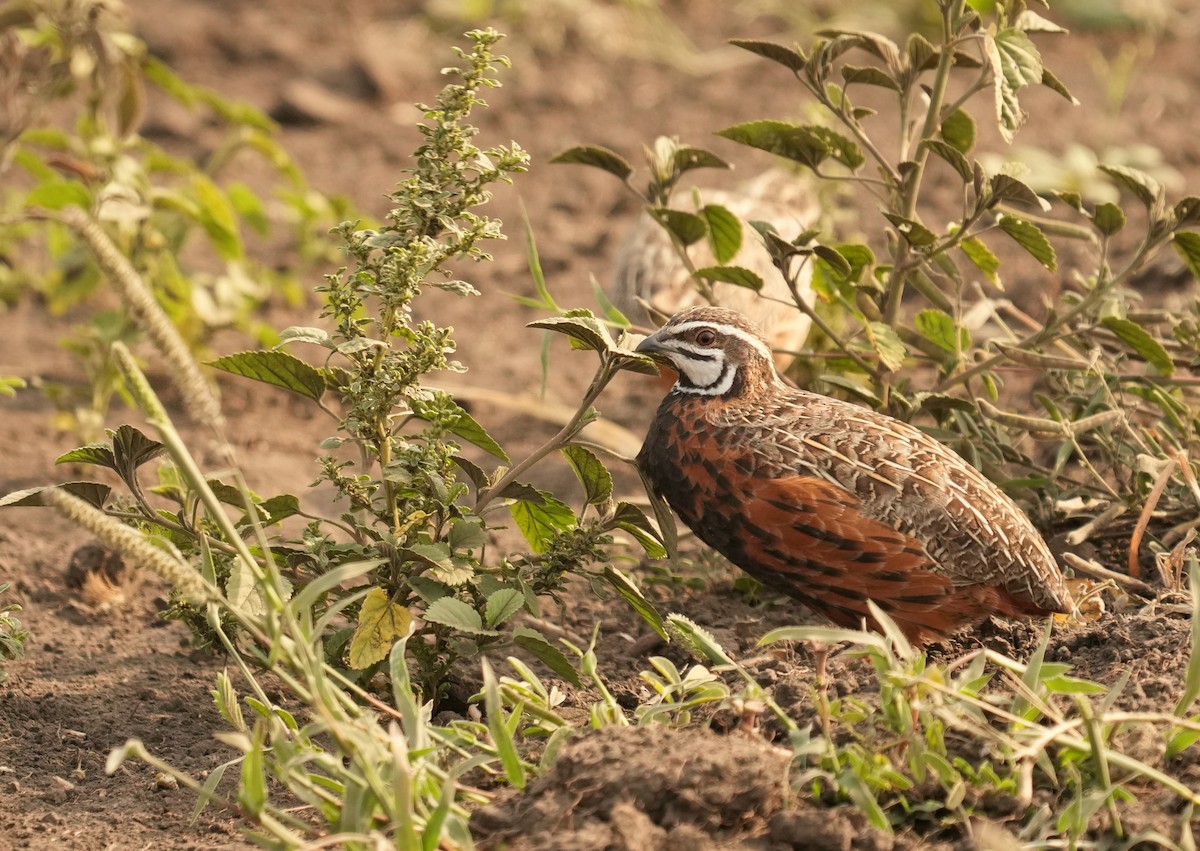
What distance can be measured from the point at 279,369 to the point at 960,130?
7.99ft

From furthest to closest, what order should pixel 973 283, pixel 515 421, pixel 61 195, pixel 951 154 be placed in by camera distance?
pixel 515 421
pixel 61 195
pixel 973 283
pixel 951 154

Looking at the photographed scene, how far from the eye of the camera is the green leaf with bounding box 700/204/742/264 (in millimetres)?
4730

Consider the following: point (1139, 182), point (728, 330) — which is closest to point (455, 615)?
point (728, 330)

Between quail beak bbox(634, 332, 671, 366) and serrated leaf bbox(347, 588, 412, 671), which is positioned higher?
quail beak bbox(634, 332, 671, 366)

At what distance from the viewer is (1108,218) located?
170 inches

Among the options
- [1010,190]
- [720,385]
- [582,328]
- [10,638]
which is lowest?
[10,638]

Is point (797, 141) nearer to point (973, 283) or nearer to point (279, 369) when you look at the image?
point (973, 283)

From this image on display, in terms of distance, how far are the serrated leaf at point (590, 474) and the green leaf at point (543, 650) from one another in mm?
435

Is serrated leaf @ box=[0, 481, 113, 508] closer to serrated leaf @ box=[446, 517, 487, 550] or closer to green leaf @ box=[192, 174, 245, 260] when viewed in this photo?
serrated leaf @ box=[446, 517, 487, 550]

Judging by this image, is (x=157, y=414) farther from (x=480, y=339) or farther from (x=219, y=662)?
(x=480, y=339)

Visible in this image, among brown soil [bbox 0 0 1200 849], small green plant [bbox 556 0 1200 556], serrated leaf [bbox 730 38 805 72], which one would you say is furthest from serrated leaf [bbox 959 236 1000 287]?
brown soil [bbox 0 0 1200 849]

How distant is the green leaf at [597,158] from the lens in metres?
4.59

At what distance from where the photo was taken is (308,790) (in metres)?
3.04

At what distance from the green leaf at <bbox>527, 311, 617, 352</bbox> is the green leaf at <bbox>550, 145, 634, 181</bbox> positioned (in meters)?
1.03
